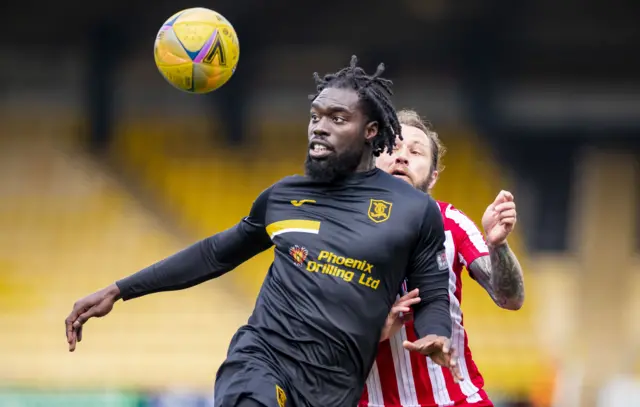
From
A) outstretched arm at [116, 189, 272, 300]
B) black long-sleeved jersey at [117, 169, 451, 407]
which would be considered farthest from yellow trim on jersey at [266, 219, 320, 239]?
outstretched arm at [116, 189, 272, 300]

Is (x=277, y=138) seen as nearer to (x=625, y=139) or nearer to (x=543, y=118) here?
(x=543, y=118)

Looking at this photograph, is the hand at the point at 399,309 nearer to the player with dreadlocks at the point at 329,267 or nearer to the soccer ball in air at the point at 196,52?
the player with dreadlocks at the point at 329,267

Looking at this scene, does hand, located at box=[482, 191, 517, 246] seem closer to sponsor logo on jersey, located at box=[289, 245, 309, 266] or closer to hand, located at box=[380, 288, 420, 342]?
hand, located at box=[380, 288, 420, 342]

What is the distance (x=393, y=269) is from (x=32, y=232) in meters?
13.7

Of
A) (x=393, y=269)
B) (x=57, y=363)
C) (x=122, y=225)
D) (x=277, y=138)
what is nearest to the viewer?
(x=393, y=269)

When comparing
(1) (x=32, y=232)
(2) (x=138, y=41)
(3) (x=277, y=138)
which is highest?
(2) (x=138, y=41)

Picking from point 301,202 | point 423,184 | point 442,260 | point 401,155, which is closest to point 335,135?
point 301,202

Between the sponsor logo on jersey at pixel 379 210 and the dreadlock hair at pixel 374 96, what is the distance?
1.22ft

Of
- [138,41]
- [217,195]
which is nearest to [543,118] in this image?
[217,195]

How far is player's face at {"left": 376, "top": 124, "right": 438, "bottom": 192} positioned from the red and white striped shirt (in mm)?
424

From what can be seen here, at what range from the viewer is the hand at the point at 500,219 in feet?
16.3

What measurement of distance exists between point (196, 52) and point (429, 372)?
2.10 m

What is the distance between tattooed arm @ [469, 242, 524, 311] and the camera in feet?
16.7

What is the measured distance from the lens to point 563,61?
61.0 feet
